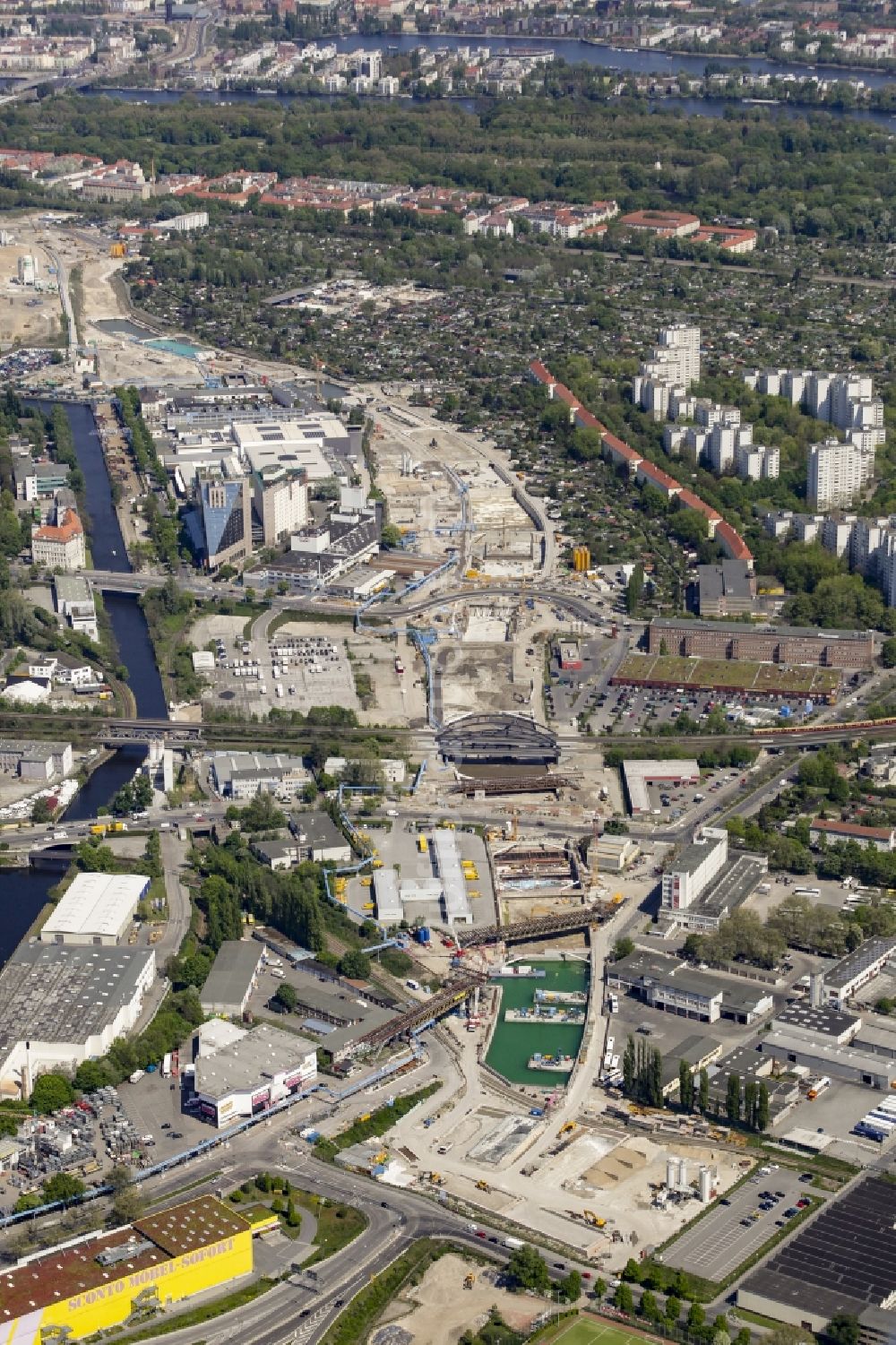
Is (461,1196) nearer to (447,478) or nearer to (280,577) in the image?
(280,577)

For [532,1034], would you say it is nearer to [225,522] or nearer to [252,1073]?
[252,1073]

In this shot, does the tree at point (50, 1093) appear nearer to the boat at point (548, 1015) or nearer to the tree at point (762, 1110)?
the boat at point (548, 1015)

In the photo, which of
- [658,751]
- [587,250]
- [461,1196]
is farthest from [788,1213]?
[587,250]

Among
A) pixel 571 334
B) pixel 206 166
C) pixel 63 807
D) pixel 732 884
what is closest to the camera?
pixel 732 884

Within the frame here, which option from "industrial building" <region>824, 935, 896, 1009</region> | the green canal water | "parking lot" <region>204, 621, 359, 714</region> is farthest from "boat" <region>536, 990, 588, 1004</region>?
"parking lot" <region>204, 621, 359, 714</region>

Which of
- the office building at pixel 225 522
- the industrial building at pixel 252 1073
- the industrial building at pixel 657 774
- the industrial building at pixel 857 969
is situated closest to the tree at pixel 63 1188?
the industrial building at pixel 252 1073

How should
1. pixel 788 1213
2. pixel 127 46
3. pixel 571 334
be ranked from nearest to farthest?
pixel 788 1213
pixel 571 334
pixel 127 46
